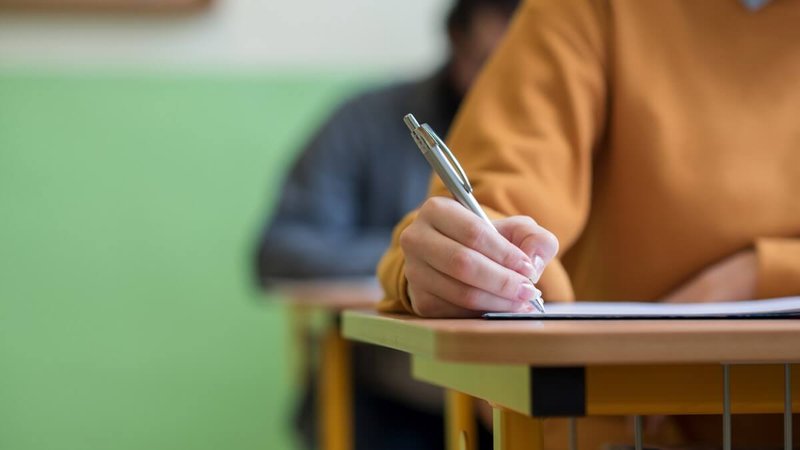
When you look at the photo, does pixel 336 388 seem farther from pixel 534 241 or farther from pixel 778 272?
pixel 534 241

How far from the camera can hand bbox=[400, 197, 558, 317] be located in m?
0.74

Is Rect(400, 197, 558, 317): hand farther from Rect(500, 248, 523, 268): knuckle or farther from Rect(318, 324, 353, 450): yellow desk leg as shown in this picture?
Rect(318, 324, 353, 450): yellow desk leg

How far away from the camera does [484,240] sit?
0.74m

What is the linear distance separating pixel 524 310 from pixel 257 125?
297cm

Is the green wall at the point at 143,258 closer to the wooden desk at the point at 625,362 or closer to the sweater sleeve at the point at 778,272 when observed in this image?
the sweater sleeve at the point at 778,272

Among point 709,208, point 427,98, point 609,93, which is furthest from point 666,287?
point 427,98

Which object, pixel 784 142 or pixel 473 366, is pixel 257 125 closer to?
pixel 784 142

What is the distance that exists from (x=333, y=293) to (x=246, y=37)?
1.56 m

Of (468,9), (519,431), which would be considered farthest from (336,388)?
(519,431)

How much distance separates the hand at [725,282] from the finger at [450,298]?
32 cm

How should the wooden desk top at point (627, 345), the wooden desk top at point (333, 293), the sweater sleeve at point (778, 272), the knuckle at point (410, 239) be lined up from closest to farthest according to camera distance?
the wooden desk top at point (627, 345) < the knuckle at point (410, 239) < the sweater sleeve at point (778, 272) < the wooden desk top at point (333, 293)

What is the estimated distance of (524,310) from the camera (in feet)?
2.51

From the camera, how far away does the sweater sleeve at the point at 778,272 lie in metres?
0.99

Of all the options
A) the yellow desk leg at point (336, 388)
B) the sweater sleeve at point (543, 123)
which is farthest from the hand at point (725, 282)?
the yellow desk leg at point (336, 388)
